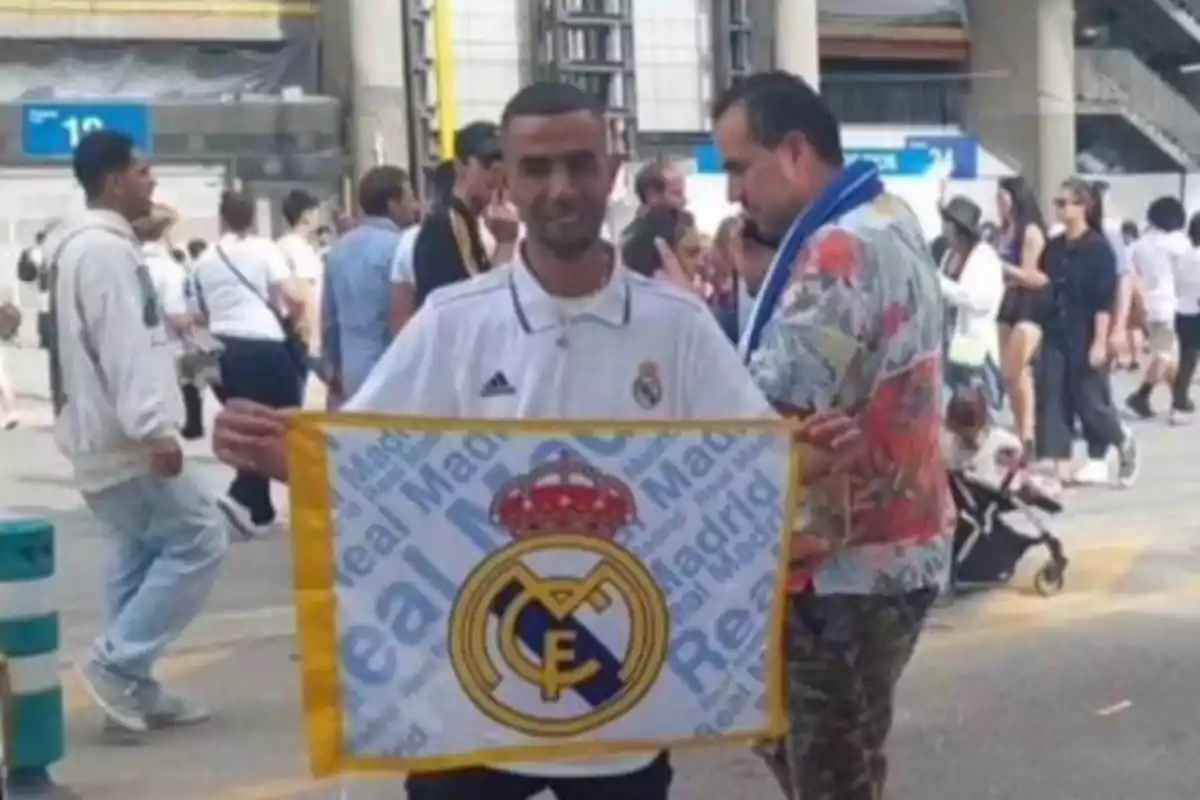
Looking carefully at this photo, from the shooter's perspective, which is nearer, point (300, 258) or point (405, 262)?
point (405, 262)

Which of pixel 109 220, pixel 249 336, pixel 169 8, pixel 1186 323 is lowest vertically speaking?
pixel 1186 323

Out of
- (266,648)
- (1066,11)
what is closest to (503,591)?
(266,648)

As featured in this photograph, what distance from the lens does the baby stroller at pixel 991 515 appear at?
9.26m

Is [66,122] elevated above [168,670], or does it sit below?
above

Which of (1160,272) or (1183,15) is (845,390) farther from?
(1183,15)

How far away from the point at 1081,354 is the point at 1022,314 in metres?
0.51

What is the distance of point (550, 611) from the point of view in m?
3.55

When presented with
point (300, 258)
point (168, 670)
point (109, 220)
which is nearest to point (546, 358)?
point (109, 220)

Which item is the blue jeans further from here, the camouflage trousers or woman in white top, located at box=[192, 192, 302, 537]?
woman in white top, located at box=[192, 192, 302, 537]

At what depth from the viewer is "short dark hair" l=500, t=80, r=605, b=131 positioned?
3.61m

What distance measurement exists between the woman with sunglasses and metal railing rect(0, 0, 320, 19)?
22.7 metres

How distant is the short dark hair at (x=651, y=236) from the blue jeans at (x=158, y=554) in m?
2.70

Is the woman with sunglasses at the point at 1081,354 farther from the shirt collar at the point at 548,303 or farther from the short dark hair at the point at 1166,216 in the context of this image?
the shirt collar at the point at 548,303

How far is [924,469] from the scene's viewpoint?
4.23m
